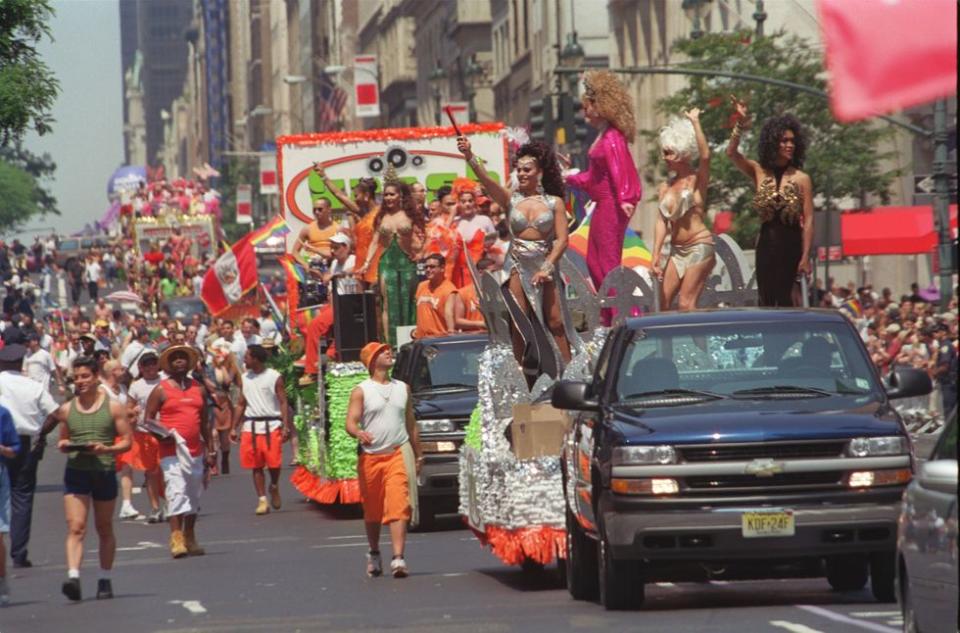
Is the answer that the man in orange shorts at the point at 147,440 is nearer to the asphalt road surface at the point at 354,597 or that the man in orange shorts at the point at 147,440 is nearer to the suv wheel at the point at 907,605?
the asphalt road surface at the point at 354,597

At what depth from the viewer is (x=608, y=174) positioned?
51.8 feet

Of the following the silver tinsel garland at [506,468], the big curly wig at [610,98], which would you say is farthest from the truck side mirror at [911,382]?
the big curly wig at [610,98]

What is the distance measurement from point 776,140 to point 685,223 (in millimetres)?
793

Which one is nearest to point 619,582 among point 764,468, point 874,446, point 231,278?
point 764,468

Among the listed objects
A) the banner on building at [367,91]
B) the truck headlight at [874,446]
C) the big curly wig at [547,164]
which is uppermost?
the banner on building at [367,91]

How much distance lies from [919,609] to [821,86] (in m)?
40.7

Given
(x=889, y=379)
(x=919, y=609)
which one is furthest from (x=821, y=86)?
(x=919, y=609)

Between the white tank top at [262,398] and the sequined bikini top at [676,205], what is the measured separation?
28.7 ft

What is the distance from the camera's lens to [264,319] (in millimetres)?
44281

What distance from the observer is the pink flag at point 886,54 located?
4.34 metres

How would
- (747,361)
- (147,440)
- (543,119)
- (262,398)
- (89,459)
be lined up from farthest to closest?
(543,119) < (262,398) < (147,440) < (89,459) < (747,361)

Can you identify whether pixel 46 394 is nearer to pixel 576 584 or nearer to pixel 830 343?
pixel 576 584

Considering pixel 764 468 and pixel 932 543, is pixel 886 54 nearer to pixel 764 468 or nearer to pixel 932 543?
pixel 932 543

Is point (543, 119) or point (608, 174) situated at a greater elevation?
point (543, 119)
